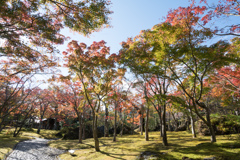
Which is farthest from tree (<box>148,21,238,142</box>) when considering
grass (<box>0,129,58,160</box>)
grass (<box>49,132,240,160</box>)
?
grass (<box>0,129,58,160</box>)

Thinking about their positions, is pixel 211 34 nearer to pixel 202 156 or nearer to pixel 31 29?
pixel 202 156

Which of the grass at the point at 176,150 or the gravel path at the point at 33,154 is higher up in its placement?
the grass at the point at 176,150

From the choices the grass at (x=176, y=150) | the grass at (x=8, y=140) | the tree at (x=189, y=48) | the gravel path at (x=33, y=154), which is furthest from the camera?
the grass at (x=8, y=140)

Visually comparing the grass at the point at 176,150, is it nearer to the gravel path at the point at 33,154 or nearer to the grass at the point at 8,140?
the gravel path at the point at 33,154

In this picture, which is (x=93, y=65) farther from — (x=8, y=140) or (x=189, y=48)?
(x=8, y=140)

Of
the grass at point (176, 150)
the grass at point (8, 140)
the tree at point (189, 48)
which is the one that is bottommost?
the grass at point (8, 140)

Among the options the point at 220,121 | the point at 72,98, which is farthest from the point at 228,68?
the point at 72,98

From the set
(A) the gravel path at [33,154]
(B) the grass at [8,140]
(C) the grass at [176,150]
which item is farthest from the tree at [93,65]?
(B) the grass at [8,140]

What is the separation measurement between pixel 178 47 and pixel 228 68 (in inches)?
339

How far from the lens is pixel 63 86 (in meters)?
17.7

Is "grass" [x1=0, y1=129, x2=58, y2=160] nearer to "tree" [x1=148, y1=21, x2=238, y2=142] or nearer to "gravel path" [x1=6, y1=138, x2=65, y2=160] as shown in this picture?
"gravel path" [x1=6, y1=138, x2=65, y2=160]

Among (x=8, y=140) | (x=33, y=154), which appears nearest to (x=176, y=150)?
(x=33, y=154)

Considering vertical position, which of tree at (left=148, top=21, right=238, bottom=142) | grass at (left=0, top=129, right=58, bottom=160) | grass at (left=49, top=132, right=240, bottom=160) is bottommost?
grass at (left=0, top=129, right=58, bottom=160)

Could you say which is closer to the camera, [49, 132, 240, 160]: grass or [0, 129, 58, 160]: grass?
[49, 132, 240, 160]: grass
